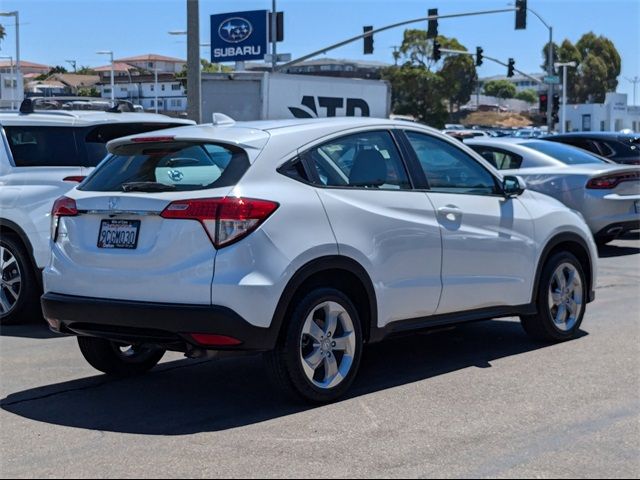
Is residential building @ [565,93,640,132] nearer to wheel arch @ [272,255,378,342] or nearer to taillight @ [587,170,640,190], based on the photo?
taillight @ [587,170,640,190]

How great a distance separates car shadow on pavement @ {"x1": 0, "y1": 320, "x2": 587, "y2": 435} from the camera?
5.42 metres

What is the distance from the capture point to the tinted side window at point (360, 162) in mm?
5824

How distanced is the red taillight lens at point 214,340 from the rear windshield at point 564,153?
9.01 metres

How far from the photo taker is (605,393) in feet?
19.5

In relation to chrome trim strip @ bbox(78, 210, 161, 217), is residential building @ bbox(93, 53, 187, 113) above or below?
above

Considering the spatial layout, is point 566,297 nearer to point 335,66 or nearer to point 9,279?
point 9,279

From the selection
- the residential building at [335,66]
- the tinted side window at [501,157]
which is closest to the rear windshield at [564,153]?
the tinted side window at [501,157]

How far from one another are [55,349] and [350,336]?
9.12ft

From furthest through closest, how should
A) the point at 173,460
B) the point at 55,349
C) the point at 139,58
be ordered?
the point at 139,58 → the point at 55,349 → the point at 173,460

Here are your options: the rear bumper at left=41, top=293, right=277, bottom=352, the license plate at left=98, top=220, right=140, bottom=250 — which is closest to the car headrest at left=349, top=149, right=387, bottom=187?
the rear bumper at left=41, top=293, right=277, bottom=352

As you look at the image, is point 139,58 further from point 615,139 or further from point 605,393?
point 605,393

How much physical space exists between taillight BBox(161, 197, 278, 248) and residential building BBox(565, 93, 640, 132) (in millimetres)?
83769

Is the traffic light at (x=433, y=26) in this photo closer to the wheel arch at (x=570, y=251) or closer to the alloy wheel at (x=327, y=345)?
the wheel arch at (x=570, y=251)

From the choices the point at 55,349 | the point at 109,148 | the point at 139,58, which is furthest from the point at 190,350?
the point at 139,58
